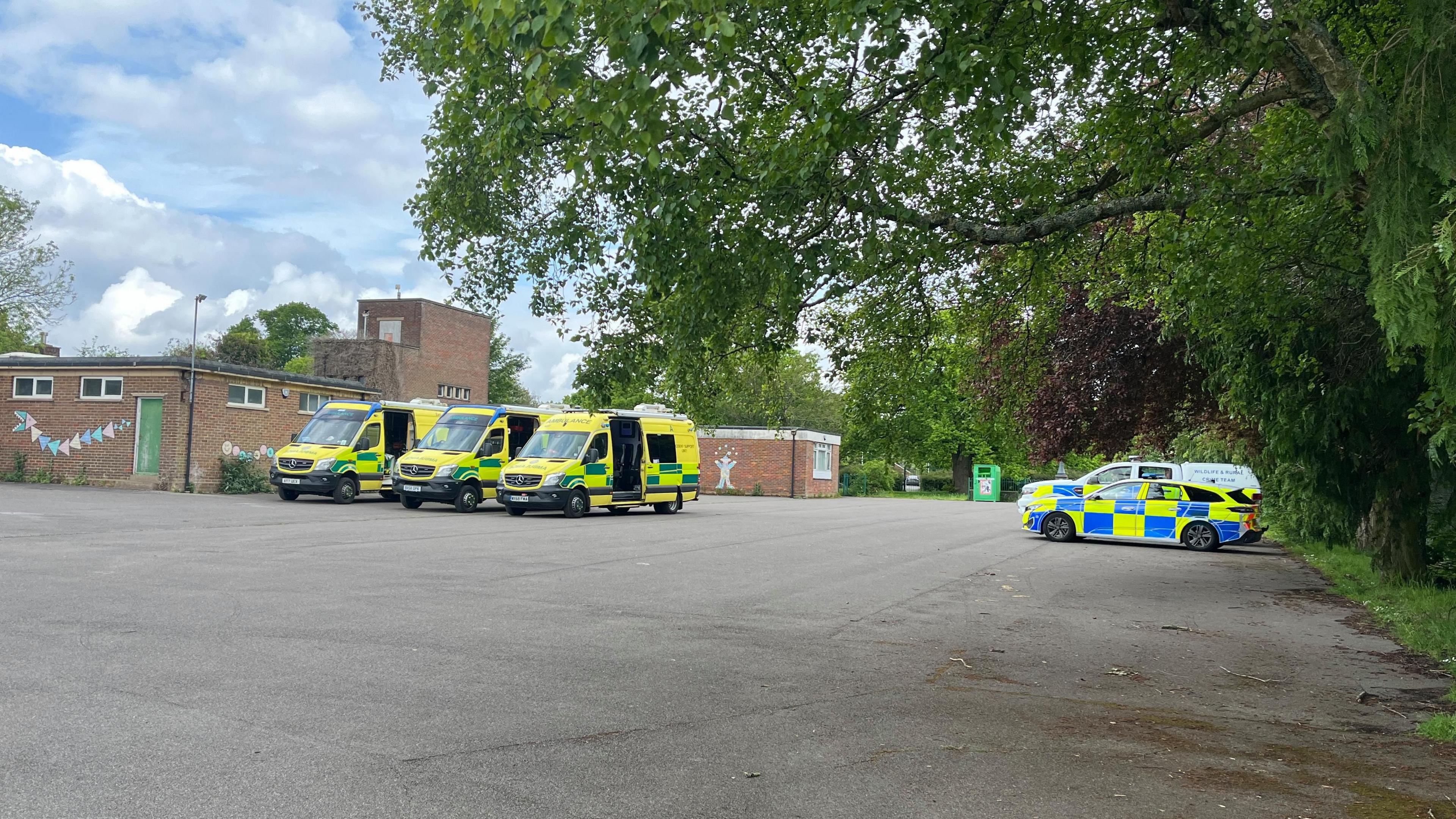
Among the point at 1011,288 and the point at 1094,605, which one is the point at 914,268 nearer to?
the point at 1011,288

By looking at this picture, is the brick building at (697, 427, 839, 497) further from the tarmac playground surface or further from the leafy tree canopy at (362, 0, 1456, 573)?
the leafy tree canopy at (362, 0, 1456, 573)

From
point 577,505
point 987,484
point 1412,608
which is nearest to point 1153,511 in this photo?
point 1412,608

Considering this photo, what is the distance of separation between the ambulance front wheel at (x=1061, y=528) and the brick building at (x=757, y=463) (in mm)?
25848

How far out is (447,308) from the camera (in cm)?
5944

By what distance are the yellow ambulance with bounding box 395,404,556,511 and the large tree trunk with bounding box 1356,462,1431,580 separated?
18.0 meters

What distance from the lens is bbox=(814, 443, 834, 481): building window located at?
172 feet

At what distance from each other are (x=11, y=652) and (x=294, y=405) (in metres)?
27.0

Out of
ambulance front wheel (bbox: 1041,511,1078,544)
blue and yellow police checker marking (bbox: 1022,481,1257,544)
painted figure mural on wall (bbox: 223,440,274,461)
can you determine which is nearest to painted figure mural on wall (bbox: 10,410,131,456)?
painted figure mural on wall (bbox: 223,440,274,461)

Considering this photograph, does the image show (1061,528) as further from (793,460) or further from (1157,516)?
(793,460)

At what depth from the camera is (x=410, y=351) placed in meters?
57.5

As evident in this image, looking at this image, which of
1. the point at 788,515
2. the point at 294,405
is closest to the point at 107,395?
the point at 294,405

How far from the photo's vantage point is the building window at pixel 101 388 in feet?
97.8

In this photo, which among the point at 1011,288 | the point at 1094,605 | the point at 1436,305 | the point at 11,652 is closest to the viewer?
the point at 1436,305

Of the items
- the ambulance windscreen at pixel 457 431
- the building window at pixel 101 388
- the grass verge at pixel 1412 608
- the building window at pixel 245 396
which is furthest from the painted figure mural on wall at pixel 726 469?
the grass verge at pixel 1412 608
